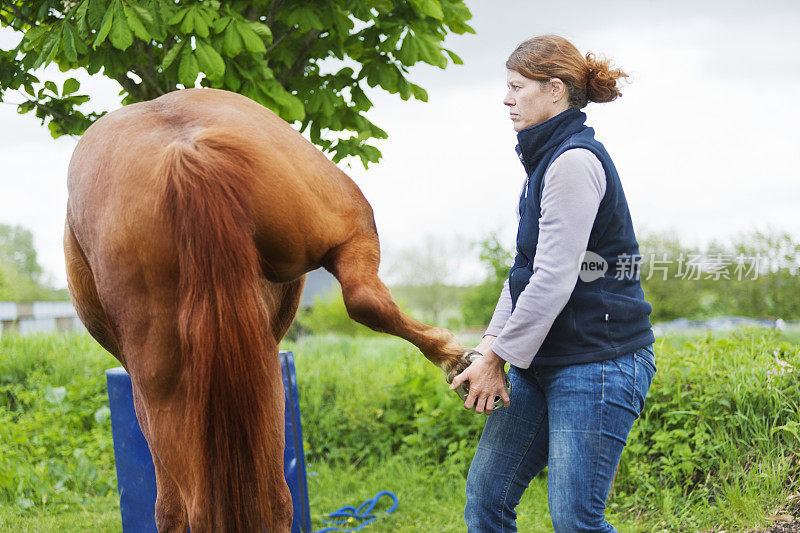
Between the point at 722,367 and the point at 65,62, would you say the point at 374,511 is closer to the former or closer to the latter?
the point at 722,367

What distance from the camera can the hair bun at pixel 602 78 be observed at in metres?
2.08

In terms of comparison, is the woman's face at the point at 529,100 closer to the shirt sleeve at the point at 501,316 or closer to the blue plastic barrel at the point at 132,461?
the shirt sleeve at the point at 501,316

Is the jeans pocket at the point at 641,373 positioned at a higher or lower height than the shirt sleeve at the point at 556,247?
lower

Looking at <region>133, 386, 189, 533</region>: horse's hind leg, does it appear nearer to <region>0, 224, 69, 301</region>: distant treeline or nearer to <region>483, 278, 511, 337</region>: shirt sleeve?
<region>483, 278, 511, 337</region>: shirt sleeve

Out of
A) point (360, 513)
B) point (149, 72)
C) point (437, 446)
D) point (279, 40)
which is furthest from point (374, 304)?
point (437, 446)

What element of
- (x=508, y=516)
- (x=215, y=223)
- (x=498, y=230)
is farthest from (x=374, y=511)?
(x=498, y=230)

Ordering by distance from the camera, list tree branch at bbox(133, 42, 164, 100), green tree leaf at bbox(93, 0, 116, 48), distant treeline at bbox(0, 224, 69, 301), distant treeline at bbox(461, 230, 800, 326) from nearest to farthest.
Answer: green tree leaf at bbox(93, 0, 116, 48), tree branch at bbox(133, 42, 164, 100), distant treeline at bbox(461, 230, 800, 326), distant treeline at bbox(0, 224, 69, 301)

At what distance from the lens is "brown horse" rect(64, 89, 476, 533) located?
1641mm

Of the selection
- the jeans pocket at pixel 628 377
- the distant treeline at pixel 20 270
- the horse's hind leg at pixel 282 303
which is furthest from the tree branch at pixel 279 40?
the distant treeline at pixel 20 270

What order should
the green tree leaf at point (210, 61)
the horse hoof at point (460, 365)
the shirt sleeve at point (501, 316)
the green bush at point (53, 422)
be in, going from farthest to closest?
the green bush at point (53, 422), the green tree leaf at point (210, 61), the shirt sleeve at point (501, 316), the horse hoof at point (460, 365)

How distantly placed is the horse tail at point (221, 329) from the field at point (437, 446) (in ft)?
8.20

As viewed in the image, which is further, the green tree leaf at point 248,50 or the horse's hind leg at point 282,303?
the green tree leaf at point 248,50

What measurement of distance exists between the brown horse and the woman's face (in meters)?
0.59

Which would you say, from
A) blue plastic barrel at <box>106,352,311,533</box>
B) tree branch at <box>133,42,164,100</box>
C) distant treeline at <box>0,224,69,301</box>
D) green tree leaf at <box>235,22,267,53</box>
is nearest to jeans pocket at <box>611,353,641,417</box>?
blue plastic barrel at <box>106,352,311,533</box>
